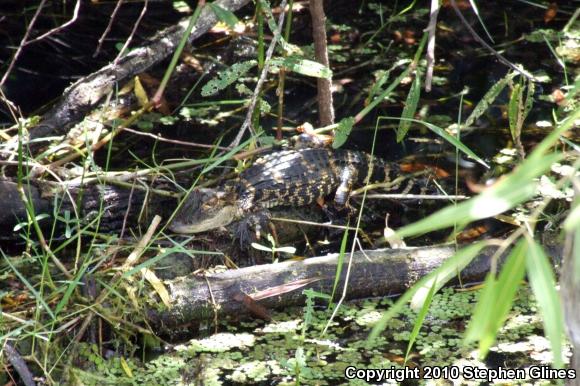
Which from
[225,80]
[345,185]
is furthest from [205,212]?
[345,185]

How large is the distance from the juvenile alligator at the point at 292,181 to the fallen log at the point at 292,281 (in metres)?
0.77

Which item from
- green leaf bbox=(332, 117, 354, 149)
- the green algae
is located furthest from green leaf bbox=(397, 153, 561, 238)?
green leaf bbox=(332, 117, 354, 149)

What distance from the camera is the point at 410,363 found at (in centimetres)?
334

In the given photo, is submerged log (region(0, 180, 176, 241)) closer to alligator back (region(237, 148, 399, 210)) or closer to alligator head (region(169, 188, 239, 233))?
alligator head (region(169, 188, 239, 233))

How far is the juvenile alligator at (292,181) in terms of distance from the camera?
4.62m

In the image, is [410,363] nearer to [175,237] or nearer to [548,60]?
[175,237]

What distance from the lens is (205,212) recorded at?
4414mm

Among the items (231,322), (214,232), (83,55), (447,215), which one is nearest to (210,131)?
(214,232)

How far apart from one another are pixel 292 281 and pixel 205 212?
0.87 m

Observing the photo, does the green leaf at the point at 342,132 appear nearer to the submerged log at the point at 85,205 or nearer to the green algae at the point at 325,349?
the green algae at the point at 325,349

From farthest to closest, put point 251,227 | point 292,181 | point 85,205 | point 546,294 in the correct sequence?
1. point 292,181
2. point 251,227
3. point 85,205
4. point 546,294

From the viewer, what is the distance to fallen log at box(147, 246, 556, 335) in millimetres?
3643

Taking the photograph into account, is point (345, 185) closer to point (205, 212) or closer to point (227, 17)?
point (205, 212)

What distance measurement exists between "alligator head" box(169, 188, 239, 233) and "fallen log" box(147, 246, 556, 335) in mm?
585
